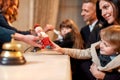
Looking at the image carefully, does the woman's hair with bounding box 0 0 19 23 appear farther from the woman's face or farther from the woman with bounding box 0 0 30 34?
the woman's face

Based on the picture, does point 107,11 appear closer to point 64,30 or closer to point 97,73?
point 97,73

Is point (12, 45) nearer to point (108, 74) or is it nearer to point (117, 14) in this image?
point (108, 74)

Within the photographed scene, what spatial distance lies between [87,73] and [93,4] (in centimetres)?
102

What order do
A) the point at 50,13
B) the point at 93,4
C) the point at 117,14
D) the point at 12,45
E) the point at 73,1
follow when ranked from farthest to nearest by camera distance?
the point at 73,1, the point at 50,13, the point at 93,4, the point at 117,14, the point at 12,45

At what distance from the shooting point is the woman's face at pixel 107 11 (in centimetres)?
163

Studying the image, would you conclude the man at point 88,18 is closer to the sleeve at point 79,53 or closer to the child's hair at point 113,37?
the sleeve at point 79,53

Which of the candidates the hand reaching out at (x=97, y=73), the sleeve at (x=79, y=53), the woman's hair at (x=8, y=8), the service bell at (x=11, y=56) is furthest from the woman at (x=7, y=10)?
the hand reaching out at (x=97, y=73)

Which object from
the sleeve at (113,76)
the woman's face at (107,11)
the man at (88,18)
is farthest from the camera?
the man at (88,18)

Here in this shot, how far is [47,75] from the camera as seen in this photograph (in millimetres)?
901

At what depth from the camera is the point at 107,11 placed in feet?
5.39

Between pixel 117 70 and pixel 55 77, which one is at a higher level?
pixel 55 77

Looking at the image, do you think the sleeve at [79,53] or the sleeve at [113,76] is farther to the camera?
the sleeve at [79,53]

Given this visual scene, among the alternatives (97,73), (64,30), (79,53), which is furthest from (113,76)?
Result: (64,30)

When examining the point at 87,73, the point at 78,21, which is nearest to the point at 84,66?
the point at 87,73
